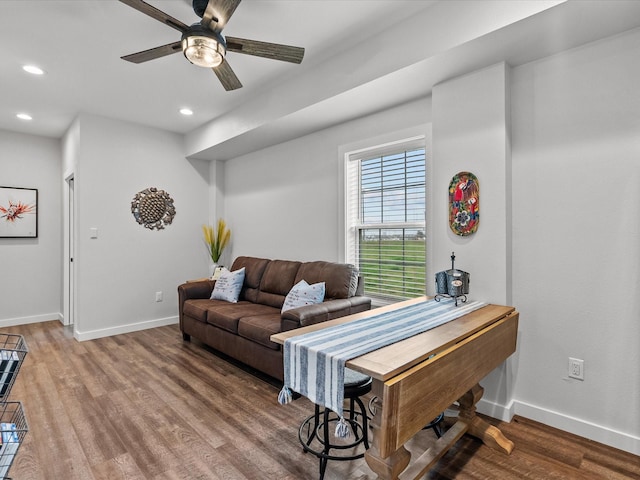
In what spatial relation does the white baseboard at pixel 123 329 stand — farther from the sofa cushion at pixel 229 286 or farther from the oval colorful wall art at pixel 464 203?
the oval colorful wall art at pixel 464 203

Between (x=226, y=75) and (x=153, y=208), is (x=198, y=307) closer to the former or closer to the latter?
(x=153, y=208)

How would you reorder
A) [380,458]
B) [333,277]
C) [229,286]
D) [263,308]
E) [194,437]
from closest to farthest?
1. [380,458]
2. [194,437]
3. [333,277]
4. [263,308]
5. [229,286]

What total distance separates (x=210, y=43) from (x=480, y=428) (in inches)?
109

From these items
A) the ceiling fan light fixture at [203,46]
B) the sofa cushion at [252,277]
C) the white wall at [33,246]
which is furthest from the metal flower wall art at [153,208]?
the ceiling fan light fixture at [203,46]

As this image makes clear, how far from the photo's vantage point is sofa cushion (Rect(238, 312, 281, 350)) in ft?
9.28

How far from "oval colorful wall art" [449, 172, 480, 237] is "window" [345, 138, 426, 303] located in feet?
1.51

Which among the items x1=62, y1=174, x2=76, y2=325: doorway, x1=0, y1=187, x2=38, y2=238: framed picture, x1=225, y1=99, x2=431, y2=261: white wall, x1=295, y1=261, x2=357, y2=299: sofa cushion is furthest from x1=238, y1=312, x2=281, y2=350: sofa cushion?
x1=0, y1=187, x2=38, y2=238: framed picture

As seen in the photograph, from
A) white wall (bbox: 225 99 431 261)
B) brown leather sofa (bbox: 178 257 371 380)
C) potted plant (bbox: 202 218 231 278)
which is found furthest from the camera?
potted plant (bbox: 202 218 231 278)

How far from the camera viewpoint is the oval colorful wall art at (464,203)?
247 cm

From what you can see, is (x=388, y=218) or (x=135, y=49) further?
(x=388, y=218)

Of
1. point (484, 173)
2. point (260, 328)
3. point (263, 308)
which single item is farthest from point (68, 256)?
point (484, 173)

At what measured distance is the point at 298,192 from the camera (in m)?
4.08

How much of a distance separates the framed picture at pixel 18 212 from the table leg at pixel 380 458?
569cm

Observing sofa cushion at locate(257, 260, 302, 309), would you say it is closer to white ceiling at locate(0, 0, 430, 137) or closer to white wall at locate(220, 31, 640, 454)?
white wall at locate(220, 31, 640, 454)
